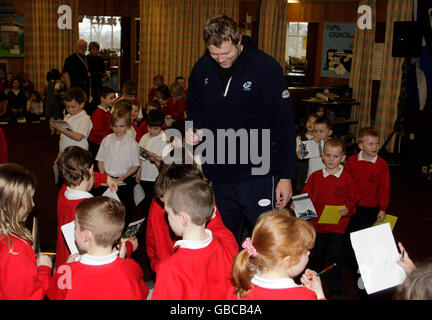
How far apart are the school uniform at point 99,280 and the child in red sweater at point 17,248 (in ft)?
0.39

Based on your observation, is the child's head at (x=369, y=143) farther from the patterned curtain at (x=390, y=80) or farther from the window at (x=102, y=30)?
the window at (x=102, y=30)

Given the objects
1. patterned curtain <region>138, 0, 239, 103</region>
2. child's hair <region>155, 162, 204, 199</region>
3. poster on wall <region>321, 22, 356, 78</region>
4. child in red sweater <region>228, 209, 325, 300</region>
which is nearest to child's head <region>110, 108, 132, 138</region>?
child's hair <region>155, 162, 204, 199</region>

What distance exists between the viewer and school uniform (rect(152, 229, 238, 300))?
5.50 ft

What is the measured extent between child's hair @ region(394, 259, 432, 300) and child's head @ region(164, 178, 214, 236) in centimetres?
79

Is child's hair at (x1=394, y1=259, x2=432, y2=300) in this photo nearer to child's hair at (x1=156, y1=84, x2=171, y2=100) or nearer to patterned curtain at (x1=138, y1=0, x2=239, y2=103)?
child's hair at (x1=156, y1=84, x2=171, y2=100)

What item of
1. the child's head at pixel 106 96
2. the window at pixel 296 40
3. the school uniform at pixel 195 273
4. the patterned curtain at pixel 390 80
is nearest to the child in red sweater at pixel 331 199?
the school uniform at pixel 195 273

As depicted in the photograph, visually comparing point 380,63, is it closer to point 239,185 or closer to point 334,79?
point 334,79

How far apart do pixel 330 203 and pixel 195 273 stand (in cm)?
197

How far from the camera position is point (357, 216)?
3.92m

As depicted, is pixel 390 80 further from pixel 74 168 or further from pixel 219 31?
pixel 74 168

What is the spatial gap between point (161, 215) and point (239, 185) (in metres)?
0.52

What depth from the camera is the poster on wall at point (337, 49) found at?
34.2ft

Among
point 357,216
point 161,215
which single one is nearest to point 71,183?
point 161,215

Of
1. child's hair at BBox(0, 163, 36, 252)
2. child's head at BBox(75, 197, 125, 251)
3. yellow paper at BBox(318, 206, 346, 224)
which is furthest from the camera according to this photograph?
yellow paper at BBox(318, 206, 346, 224)
